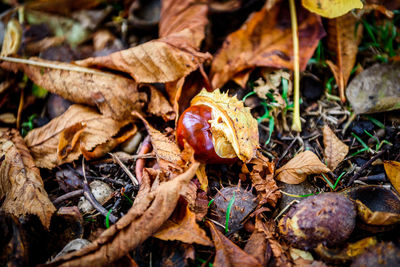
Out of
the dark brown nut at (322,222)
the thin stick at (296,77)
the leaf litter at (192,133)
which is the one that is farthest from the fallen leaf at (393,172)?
the thin stick at (296,77)

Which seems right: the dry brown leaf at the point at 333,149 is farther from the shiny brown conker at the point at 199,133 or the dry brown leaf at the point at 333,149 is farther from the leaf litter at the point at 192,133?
the shiny brown conker at the point at 199,133

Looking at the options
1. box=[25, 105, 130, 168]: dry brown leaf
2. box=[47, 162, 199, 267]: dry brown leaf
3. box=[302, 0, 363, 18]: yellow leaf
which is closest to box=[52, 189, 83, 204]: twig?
box=[25, 105, 130, 168]: dry brown leaf

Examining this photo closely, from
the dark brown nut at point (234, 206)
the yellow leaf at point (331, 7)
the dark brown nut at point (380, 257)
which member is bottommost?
the dark brown nut at point (380, 257)

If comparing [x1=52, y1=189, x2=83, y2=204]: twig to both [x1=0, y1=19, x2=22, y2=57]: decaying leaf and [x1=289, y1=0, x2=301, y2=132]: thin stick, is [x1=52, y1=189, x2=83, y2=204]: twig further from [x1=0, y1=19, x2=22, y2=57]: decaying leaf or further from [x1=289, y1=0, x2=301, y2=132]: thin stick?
[x1=289, y1=0, x2=301, y2=132]: thin stick

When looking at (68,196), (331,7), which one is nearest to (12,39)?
(68,196)

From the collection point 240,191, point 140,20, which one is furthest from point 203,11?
point 240,191

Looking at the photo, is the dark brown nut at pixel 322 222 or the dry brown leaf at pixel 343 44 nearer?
the dark brown nut at pixel 322 222
